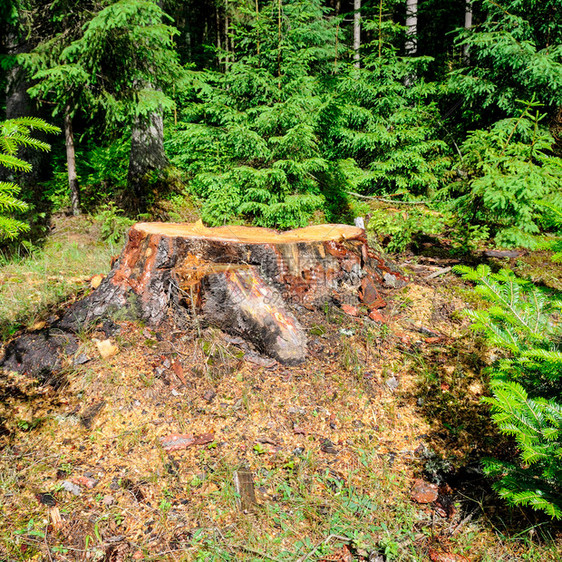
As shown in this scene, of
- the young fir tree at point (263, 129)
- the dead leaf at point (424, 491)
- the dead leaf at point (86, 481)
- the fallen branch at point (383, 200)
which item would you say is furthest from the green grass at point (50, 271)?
the fallen branch at point (383, 200)

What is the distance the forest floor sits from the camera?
2295mm

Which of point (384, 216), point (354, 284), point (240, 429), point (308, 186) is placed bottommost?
point (240, 429)

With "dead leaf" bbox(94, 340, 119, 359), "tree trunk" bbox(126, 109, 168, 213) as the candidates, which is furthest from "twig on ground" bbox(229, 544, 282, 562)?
"tree trunk" bbox(126, 109, 168, 213)

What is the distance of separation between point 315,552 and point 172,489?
1089 millimetres

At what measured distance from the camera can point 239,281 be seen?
3750 mm

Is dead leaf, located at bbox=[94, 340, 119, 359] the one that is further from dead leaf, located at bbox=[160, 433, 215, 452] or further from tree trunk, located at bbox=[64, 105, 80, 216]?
tree trunk, located at bbox=[64, 105, 80, 216]

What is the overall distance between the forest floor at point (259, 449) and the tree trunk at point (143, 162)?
371 cm

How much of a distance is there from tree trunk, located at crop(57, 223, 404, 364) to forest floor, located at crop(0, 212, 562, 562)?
218mm

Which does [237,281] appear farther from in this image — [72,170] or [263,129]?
[72,170]

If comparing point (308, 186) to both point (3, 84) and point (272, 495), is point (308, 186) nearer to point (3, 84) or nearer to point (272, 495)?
point (272, 495)

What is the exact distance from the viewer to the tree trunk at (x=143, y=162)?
24.9ft

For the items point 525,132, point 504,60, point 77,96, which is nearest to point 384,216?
point 525,132

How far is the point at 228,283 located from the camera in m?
3.71

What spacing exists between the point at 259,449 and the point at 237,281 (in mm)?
1619
